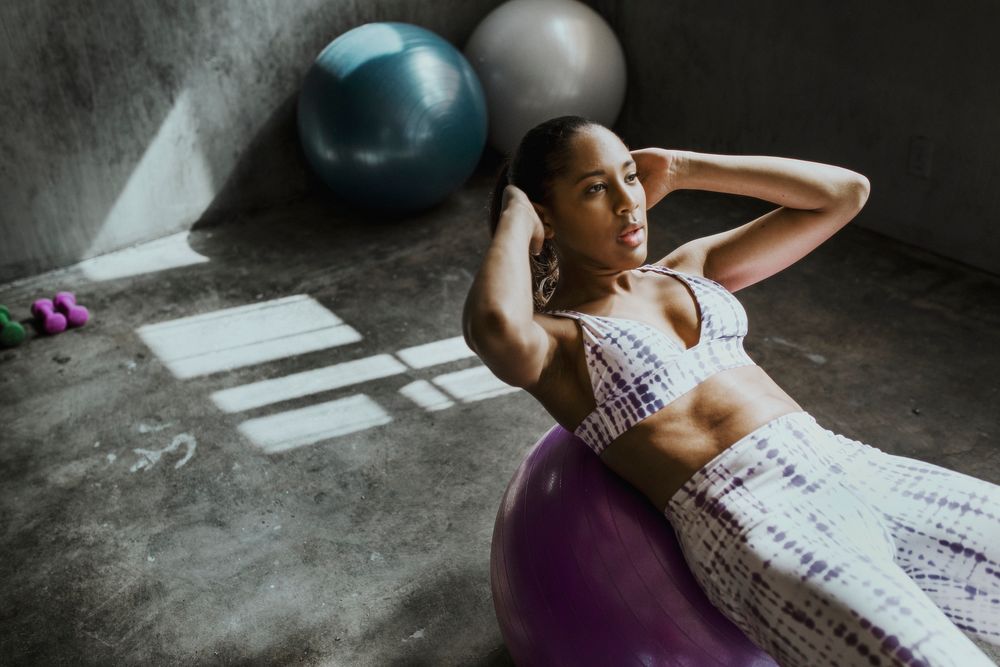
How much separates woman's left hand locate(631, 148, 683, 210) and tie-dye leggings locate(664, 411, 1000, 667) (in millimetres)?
498

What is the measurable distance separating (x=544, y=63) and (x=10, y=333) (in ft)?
7.93

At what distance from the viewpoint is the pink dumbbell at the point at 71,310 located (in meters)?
3.35

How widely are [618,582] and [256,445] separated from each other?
1520 mm

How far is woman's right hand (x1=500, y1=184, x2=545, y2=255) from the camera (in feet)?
5.06

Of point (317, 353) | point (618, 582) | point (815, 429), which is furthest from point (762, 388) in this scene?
point (317, 353)

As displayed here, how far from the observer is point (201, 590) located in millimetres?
2180

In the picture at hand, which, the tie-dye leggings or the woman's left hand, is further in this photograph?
the woman's left hand

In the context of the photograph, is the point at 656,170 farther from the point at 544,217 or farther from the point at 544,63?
the point at 544,63

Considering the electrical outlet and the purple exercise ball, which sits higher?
the purple exercise ball

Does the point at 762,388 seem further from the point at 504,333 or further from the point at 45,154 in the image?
the point at 45,154

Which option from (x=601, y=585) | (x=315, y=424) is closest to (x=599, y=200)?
(x=601, y=585)

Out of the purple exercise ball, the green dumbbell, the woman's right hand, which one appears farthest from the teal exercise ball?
the purple exercise ball

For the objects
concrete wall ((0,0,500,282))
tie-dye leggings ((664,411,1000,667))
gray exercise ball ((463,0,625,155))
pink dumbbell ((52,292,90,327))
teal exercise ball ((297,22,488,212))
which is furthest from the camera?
gray exercise ball ((463,0,625,155))

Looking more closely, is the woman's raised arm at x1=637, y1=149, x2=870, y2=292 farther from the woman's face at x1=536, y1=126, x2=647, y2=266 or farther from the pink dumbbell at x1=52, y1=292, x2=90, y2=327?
the pink dumbbell at x1=52, y1=292, x2=90, y2=327
